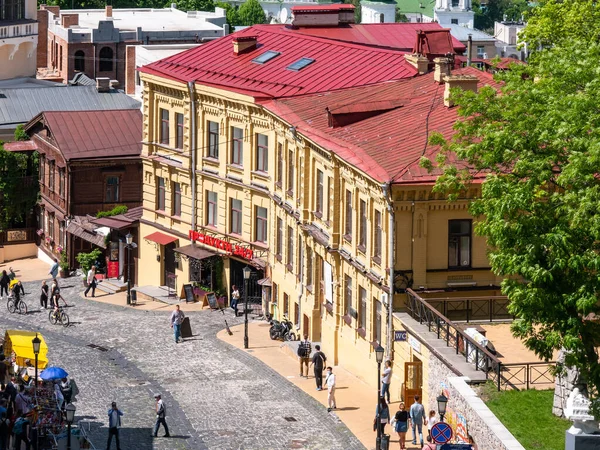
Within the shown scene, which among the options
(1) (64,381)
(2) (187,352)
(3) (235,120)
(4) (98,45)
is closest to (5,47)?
(4) (98,45)

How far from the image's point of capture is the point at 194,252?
69.8 metres

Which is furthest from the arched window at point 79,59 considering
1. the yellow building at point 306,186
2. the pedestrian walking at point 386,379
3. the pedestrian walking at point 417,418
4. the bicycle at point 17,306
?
the pedestrian walking at point 417,418

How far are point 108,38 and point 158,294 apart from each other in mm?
55278

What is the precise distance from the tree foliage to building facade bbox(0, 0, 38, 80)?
104 feet

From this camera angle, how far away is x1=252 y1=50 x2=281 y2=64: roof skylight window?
71.2 meters

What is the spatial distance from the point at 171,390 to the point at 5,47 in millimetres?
63495

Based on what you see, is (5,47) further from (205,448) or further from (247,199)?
(205,448)

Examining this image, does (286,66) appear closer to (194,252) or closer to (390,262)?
(194,252)

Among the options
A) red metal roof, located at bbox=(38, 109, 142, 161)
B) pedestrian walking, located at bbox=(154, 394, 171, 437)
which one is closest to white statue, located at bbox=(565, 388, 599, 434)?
pedestrian walking, located at bbox=(154, 394, 171, 437)

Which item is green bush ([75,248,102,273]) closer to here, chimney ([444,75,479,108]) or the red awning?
the red awning

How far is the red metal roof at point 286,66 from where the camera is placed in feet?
219

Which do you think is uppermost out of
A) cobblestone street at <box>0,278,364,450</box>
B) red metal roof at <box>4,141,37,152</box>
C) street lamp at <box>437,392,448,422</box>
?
red metal roof at <box>4,141,37,152</box>

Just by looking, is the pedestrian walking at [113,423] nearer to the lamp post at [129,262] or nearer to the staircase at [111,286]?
the lamp post at [129,262]

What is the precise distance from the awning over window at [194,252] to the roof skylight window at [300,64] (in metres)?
8.44
